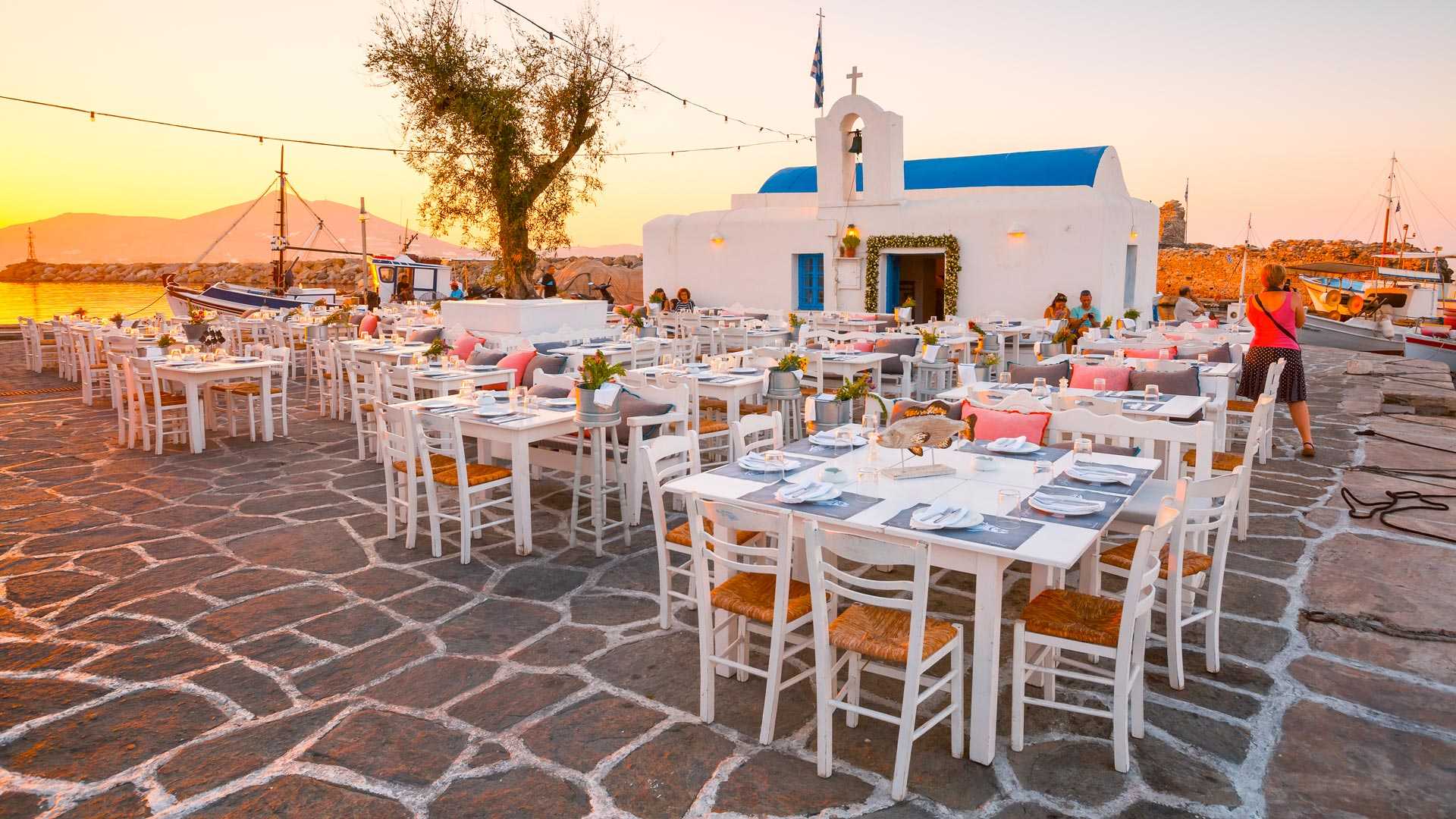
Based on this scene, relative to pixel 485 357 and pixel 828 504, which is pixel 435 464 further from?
pixel 828 504

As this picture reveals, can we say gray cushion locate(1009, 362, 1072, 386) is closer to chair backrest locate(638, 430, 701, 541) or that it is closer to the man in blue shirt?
the man in blue shirt

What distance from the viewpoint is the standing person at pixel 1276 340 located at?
741cm

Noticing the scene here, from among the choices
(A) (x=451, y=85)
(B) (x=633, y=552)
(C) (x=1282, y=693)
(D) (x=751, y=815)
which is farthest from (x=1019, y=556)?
(A) (x=451, y=85)

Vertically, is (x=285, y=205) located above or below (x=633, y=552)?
above

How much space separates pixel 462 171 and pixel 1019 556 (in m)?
12.2

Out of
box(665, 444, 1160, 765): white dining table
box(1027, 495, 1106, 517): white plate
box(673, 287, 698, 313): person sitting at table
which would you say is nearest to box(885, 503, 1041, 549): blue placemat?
box(665, 444, 1160, 765): white dining table

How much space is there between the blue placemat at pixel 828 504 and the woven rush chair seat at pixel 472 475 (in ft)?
8.03

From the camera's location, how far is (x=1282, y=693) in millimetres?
3547

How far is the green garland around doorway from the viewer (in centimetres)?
1658

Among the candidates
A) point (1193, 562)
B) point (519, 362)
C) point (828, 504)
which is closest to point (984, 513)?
point (828, 504)

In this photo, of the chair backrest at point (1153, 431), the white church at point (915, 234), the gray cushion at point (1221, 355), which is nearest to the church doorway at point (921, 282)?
the white church at point (915, 234)

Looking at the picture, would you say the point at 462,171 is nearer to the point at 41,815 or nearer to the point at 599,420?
the point at 599,420

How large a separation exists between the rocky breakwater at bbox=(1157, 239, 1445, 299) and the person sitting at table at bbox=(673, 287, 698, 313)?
26.1 meters

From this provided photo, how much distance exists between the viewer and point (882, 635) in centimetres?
293
